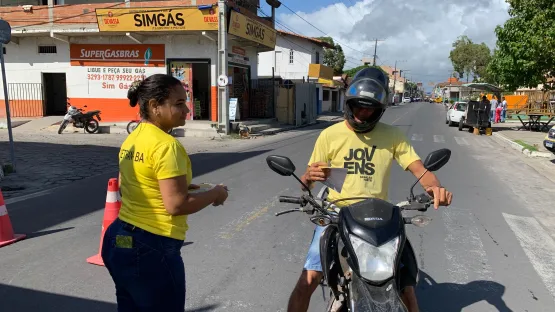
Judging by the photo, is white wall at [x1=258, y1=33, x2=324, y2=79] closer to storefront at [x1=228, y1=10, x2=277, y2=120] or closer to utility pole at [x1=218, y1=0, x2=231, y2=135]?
storefront at [x1=228, y1=10, x2=277, y2=120]

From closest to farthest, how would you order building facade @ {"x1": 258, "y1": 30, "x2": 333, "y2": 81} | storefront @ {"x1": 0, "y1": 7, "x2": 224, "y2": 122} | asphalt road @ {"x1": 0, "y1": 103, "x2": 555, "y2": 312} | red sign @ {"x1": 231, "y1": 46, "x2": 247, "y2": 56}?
asphalt road @ {"x1": 0, "y1": 103, "x2": 555, "y2": 312}, storefront @ {"x1": 0, "y1": 7, "x2": 224, "y2": 122}, red sign @ {"x1": 231, "y1": 46, "x2": 247, "y2": 56}, building facade @ {"x1": 258, "y1": 30, "x2": 333, "y2": 81}

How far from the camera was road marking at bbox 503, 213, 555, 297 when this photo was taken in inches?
164

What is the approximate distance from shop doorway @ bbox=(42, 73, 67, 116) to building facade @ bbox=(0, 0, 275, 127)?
1.49ft

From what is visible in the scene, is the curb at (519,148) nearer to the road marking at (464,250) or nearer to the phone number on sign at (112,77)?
the road marking at (464,250)

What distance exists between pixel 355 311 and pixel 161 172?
1088 millimetres

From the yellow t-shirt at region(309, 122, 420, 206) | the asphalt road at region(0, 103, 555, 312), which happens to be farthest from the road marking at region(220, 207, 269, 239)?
the yellow t-shirt at region(309, 122, 420, 206)

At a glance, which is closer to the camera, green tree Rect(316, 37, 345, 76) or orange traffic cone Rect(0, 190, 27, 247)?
orange traffic cone Rect(0, 190, 27, 247)

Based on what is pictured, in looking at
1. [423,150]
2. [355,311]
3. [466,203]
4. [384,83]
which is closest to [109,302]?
[355,311]

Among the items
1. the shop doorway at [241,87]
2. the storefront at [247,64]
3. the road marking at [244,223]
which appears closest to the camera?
the road marking at [244,223]

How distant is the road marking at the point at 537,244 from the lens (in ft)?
13.6

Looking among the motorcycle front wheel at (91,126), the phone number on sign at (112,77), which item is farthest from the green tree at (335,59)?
the motorcycle front wheel at (91,126)

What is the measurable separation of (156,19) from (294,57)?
24585mm

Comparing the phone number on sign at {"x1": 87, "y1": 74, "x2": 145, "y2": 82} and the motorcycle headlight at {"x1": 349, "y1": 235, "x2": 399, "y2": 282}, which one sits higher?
the phone number on sign at {"x1": 87, "y1": 74, "x2": 145, "y2": 82}

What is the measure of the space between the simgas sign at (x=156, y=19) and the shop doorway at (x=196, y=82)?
1.88m
